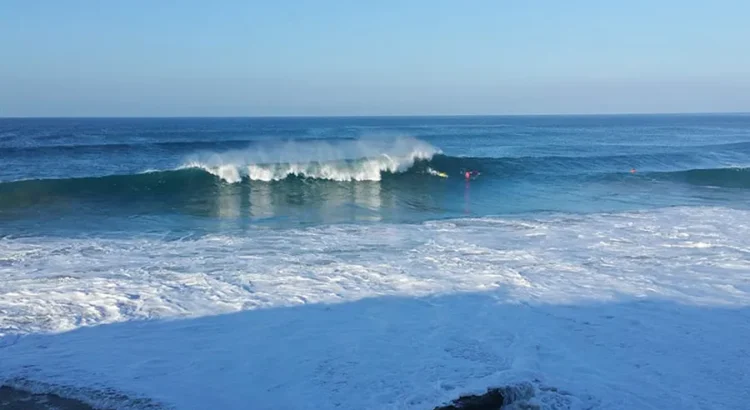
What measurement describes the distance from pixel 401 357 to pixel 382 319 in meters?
0.98

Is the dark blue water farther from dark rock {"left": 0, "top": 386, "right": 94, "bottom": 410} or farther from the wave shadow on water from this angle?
dark rock {"left": 0, "top": 386, "right": 94, "bottom": 410}

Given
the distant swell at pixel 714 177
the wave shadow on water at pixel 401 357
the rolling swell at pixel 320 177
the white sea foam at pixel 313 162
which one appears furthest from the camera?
the distant swell at pixel 714 177

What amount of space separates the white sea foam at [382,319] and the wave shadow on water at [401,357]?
21 mm

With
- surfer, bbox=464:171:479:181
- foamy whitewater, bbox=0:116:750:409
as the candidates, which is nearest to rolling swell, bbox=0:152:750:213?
surfer, bbox=464:171:479:181

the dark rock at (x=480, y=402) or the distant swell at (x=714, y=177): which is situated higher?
the distant swell at (x=714, y=177)

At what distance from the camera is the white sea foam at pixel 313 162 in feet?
66.8

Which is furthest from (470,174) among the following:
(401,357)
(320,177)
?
(401,357)

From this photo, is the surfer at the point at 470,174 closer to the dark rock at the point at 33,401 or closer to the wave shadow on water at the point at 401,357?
the wave shadow on water at the point at 401,357

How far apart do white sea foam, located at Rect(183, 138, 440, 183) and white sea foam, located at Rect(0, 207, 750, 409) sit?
979 centimetres

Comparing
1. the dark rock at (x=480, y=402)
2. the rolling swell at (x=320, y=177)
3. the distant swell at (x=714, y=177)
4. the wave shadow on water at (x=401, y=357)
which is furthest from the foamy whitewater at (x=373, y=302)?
the distant swell at (x=714, y=177)

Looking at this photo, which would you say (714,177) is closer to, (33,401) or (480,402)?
(480,402)

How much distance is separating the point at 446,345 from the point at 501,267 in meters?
2.97

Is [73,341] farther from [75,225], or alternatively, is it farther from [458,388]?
[75,225]

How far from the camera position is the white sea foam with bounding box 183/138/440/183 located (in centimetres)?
2038
